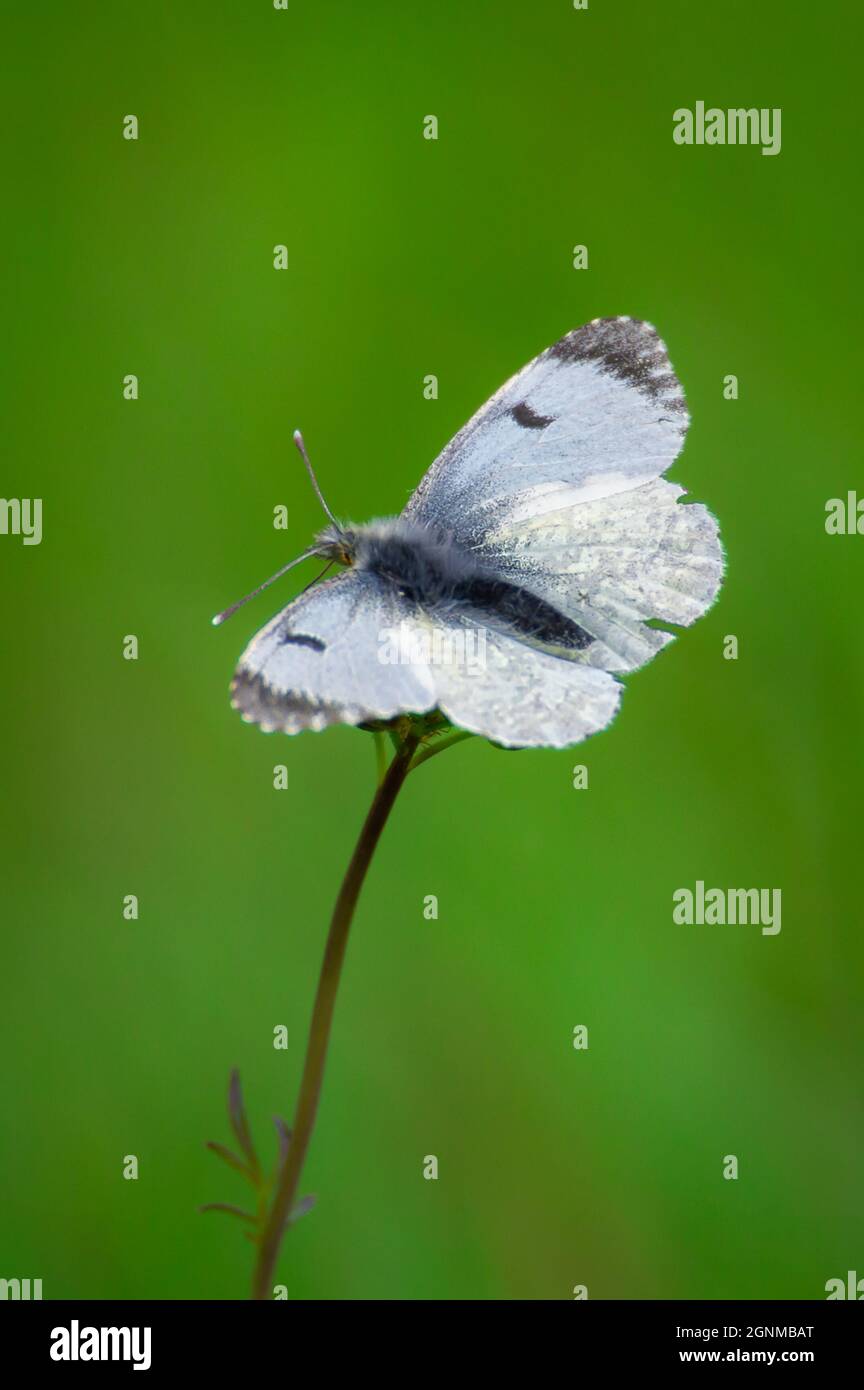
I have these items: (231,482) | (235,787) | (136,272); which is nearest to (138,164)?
(136,272)

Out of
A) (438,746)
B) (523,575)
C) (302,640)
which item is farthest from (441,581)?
(438,746)

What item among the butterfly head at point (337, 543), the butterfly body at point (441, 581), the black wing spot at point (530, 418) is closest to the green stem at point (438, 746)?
the butterfly body at point (441, 581)

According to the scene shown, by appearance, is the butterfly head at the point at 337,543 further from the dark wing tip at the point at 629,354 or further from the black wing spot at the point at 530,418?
the dark wing tip at the point at 629,354

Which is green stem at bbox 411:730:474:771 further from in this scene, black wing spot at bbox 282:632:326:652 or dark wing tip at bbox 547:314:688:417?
dark wing tip at bbox 547:314:688:417

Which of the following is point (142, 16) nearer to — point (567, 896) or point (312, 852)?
point (312, 852)

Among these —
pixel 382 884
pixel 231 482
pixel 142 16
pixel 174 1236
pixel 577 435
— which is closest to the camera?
pixel 577 435

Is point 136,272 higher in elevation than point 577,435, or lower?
higher

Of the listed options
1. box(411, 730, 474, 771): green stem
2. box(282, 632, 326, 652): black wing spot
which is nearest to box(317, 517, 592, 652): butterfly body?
box(282, 632, 326, 652): black wing spot
